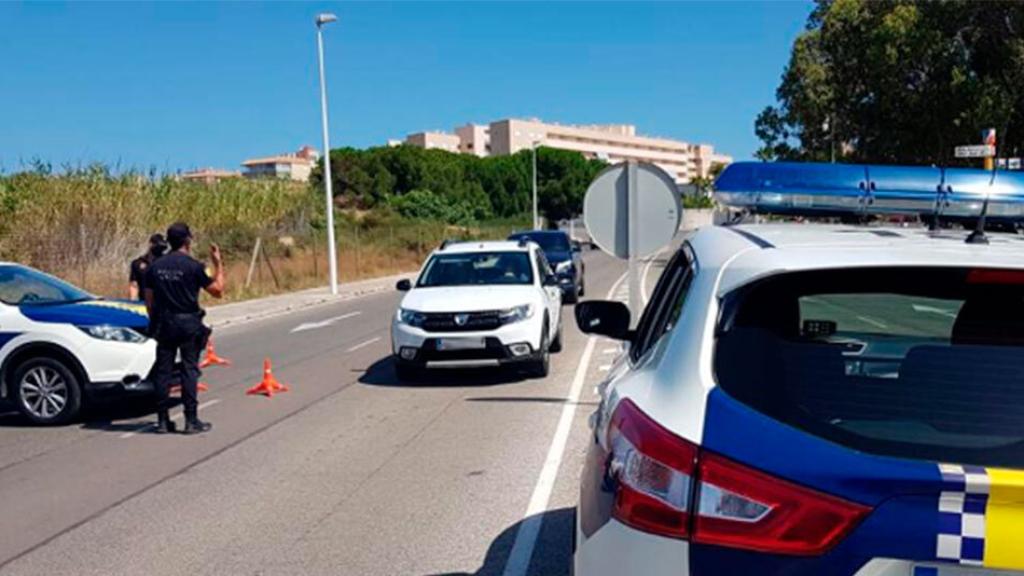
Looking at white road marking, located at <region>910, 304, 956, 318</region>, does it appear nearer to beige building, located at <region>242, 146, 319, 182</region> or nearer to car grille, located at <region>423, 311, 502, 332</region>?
car grille, located at <region>423, 311, 502, 332</region>

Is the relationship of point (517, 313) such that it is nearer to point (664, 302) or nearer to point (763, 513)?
point (664, 302)

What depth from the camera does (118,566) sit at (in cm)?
512

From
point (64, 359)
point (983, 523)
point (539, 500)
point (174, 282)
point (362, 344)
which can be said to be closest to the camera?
point (983, 523)

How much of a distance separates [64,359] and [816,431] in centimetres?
875

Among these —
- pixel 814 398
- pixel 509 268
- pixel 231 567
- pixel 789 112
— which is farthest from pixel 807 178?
pixel 789 112

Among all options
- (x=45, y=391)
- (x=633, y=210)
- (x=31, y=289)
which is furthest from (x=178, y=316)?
(x=633, y=210)

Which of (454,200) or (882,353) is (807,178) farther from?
(454,200)


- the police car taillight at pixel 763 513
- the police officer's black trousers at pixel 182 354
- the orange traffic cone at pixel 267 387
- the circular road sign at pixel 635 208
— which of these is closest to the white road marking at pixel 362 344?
the orange traffic cone at pixel 267 387

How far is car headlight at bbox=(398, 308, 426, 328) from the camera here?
418 inches

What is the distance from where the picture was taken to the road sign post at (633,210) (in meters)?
8.80

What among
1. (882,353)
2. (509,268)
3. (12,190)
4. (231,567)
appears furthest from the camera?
(12,190)

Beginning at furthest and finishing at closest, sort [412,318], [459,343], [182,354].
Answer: [412,318] → [459,343] → [182,354]

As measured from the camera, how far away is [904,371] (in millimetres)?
2465

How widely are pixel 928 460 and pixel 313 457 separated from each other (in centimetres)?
616
